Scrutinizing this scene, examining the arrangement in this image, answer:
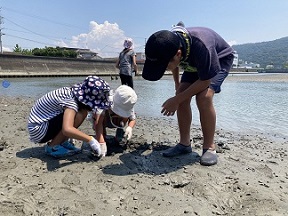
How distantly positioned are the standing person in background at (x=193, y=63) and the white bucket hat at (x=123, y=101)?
38 cm

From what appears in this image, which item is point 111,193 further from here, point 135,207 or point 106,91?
point 106,91

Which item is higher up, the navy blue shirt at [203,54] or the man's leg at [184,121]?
the navy blue shirt at [203,54]

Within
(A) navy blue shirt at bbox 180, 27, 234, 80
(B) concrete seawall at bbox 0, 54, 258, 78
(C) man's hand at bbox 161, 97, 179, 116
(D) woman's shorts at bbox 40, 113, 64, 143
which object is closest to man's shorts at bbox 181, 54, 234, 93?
(A) navy blue shirt at bbox 180, 27, 234, 80

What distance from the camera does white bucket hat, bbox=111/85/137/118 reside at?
10.9 ft

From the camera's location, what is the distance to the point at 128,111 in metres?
3.47

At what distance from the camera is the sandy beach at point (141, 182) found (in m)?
2.28

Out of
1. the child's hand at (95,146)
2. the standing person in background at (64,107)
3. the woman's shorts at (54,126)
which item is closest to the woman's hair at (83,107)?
the standing person in background at (64,107)

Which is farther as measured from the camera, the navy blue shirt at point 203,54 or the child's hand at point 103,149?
the child's hand at point 103,149

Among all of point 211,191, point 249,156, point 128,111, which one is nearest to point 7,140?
point 128,111

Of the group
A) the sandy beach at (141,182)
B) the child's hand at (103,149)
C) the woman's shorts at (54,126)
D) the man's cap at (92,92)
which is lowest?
the sandy beach at (141,182)

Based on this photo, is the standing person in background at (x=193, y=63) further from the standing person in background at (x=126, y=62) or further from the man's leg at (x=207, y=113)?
the standing person in background at (x=126, y=62)

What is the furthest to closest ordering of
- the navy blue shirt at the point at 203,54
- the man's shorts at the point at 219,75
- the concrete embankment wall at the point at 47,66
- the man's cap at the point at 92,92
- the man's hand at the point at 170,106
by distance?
the concrete embankment wall at the point at 47,66 < the man's shorts at the point at 219,75 < the man's cap at the point at 92,92 < the man's hand at the point at 170,106 < the navy blue shirt at the point at 203,54

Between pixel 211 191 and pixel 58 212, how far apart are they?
125cm

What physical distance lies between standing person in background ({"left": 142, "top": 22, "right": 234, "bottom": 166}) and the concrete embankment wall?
32790mm
